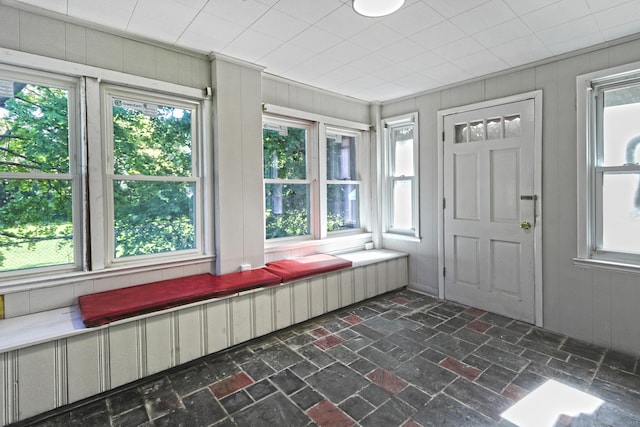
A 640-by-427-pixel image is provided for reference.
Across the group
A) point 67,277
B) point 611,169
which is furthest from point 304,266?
point 611,169

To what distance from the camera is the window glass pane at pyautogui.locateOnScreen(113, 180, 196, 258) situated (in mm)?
2727

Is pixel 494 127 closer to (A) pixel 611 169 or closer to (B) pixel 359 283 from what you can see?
(A) pixel 611 169

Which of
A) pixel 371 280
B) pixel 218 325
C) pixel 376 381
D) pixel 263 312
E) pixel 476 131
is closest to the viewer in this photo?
pixel 376 381

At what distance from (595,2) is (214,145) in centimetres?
313

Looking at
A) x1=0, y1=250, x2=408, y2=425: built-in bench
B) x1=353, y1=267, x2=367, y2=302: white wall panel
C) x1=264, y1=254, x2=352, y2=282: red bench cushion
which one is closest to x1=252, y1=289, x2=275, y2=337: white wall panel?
x1=0, y1=250, x2=408, y2=425: built-in bench

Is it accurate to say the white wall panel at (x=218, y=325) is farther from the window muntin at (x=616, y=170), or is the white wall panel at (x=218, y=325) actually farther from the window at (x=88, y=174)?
the window muntin at (x=616, y=170)

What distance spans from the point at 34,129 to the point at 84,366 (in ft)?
5.71

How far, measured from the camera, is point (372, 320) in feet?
11.3

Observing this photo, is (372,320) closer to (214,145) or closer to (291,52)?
(214,145)

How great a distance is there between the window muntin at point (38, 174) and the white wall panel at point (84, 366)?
71cm

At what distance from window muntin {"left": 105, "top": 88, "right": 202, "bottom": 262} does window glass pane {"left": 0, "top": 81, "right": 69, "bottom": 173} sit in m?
0.31

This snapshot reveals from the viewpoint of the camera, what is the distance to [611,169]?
2797mm

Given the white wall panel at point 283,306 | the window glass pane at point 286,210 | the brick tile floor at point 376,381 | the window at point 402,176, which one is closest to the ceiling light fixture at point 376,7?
the window glass pane at point 286,210

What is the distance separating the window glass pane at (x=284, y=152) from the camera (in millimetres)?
3705
